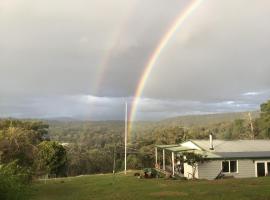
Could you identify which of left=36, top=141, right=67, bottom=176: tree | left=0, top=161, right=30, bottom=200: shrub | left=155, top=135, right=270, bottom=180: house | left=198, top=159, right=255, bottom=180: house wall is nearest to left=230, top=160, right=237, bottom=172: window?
left=155, top=135, right=270, bottom=180: house

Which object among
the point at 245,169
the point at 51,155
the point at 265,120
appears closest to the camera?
the point at 245,169

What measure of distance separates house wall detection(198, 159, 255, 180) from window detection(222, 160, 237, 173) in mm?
298

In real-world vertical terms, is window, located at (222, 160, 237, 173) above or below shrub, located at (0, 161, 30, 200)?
below

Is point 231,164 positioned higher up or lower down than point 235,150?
lower down

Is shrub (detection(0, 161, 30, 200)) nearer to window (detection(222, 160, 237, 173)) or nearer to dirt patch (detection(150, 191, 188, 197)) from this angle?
dirt patch (detection(150, 191, 188, 197))

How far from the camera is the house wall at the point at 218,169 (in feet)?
105

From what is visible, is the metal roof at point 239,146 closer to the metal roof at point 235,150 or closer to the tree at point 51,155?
the metal roof at point 235,150

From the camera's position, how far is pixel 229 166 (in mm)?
32375

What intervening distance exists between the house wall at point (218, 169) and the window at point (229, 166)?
30 cm

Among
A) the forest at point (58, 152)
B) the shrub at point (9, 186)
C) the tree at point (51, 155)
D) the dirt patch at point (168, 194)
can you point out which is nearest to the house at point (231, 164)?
the dirt patch at point (168, 194)

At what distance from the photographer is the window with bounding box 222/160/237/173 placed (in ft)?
106

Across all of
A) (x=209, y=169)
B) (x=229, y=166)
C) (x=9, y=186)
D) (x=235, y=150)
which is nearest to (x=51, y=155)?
(x=209, y=169)

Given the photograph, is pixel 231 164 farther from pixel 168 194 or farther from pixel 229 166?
pixel 168 194

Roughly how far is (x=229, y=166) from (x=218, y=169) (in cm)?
105
